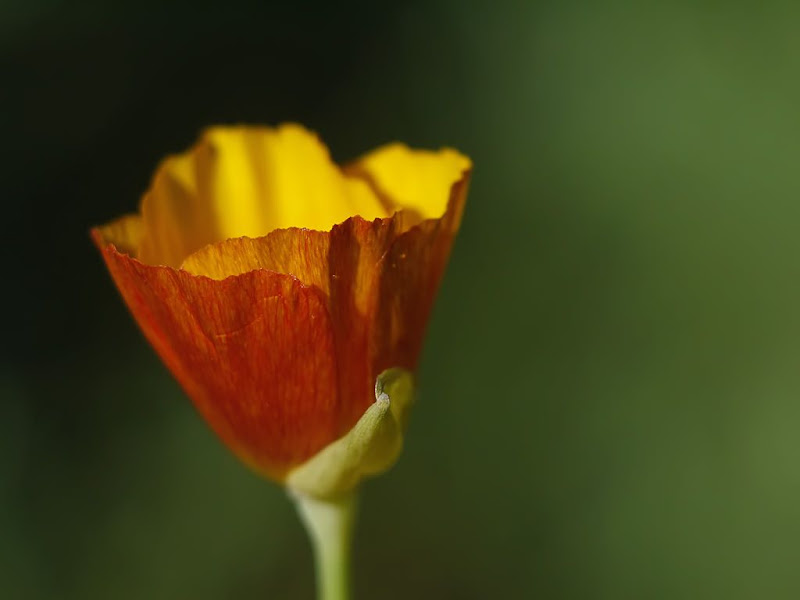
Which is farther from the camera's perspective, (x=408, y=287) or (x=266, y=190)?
(x=266, y=190)

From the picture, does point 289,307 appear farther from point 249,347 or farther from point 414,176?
point 414,176

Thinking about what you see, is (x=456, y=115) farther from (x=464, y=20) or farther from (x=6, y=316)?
(x=6, y=316)

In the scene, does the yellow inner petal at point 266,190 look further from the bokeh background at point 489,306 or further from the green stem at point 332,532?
the bokeh background at point 489,306

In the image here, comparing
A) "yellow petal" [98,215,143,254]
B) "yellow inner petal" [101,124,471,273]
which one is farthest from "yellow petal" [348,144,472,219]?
"yellow petal" [98,215,143,254]

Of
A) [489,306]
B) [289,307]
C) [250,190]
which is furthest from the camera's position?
[489,306]

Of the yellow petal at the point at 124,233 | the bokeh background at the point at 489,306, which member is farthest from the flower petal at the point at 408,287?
the bokeh background at the point at 489,306

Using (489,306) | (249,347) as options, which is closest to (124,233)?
(249,347)

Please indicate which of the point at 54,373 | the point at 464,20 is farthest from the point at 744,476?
the point at 54,373
